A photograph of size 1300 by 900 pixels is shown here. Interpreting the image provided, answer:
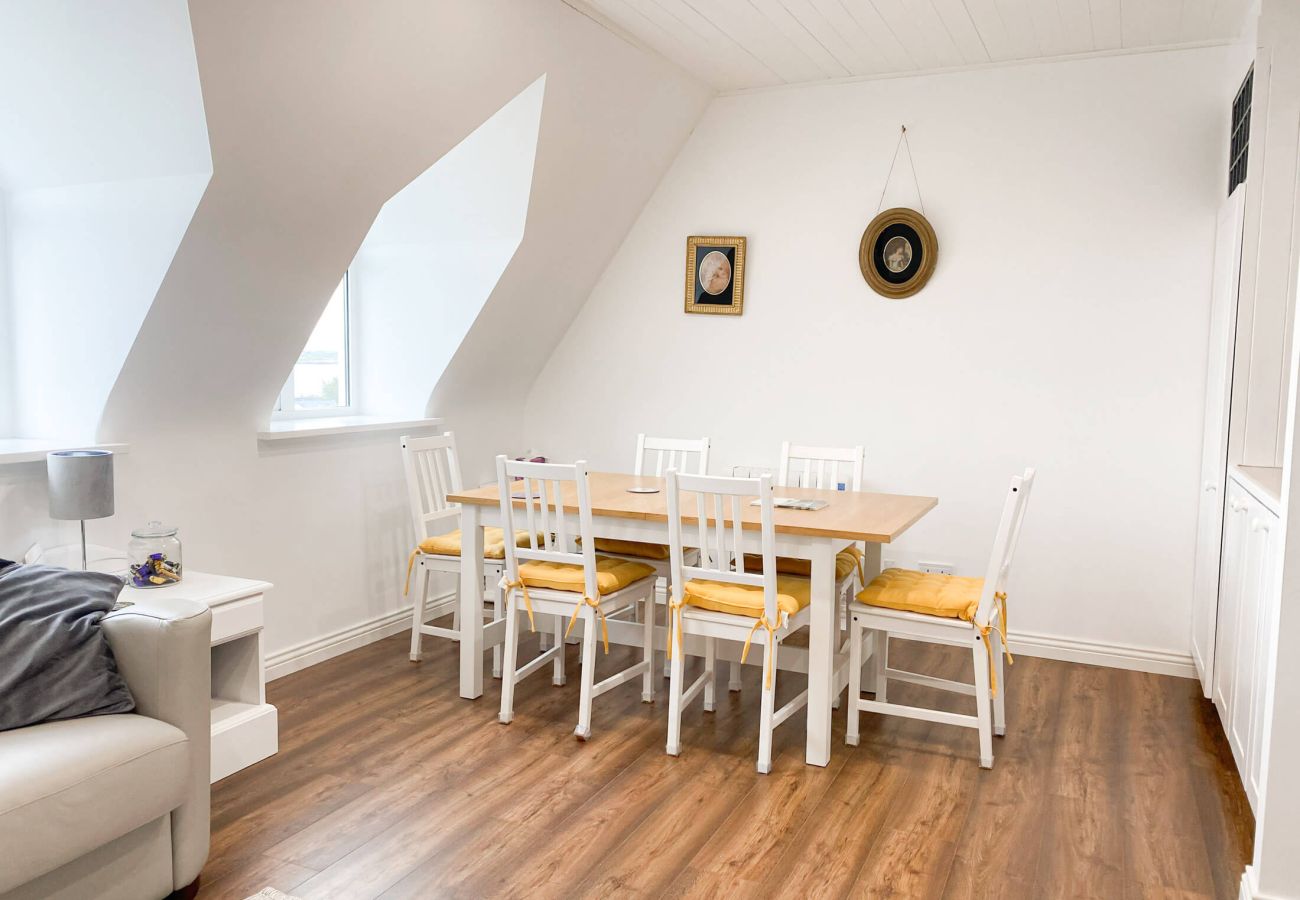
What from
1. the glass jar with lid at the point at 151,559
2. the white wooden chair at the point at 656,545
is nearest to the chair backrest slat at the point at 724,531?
the white wooden chair at the point at 656,545

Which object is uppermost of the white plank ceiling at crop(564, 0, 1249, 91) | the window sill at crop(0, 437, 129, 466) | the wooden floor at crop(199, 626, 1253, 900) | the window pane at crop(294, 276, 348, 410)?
the white plank ceiling at crop(564, 0, 1249, 91)

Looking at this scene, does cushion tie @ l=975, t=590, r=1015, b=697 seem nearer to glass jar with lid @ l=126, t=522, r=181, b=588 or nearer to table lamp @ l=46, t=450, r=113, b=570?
glass jar with lid @ l=126, t=522, r=181, b=588

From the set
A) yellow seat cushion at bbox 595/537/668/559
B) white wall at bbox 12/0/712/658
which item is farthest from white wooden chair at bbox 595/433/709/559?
white wall at bbox 12/0/712/658

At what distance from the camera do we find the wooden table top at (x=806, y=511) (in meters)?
3.14

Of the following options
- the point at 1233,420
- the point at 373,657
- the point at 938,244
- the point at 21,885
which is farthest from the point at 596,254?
the point at 21,885

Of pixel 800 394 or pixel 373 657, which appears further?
pixel 800 394

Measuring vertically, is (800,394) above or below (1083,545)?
above

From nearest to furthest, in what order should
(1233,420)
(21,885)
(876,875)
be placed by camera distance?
(21,885), (876,875), (1233,420)

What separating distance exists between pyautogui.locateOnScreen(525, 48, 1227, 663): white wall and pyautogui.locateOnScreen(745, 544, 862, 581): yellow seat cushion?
0.90 meters

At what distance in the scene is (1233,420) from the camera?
3.52m

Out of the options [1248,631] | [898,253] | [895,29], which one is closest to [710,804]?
[1248,631]

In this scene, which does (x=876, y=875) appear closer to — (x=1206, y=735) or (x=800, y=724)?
(x=800, y=724)

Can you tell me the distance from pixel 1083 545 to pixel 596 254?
105 inches

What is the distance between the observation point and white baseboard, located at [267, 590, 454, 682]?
154 inches
